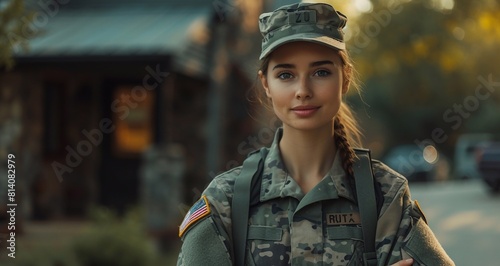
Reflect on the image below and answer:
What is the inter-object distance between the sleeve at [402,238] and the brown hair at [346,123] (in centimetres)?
19

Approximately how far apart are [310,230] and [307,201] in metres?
0.09

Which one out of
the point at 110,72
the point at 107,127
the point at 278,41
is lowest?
the point at 278,41

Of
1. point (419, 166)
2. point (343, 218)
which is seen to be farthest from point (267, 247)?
point (419, 166)

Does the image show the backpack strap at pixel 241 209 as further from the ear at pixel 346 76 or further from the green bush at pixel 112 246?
the green bush at pixel 112 246

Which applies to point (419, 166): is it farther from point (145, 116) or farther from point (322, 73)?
point (322, 73)

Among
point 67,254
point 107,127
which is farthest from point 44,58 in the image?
point 67,254

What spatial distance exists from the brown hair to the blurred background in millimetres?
Answer: 4630

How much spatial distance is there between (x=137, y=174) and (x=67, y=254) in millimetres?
5718

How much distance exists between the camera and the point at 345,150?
2471mm

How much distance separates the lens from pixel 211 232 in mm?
2287

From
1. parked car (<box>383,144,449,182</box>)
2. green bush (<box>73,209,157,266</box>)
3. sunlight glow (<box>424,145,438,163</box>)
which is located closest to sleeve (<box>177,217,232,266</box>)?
green bush (<box>73,209,157,266</box>)

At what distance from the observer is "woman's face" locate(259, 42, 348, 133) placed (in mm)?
2326

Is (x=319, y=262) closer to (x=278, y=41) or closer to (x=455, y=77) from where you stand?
(x=278, y=41)

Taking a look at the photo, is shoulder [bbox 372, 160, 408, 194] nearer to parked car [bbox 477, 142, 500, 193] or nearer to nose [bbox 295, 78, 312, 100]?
nose [bbox 295, 78, 312, 100]
